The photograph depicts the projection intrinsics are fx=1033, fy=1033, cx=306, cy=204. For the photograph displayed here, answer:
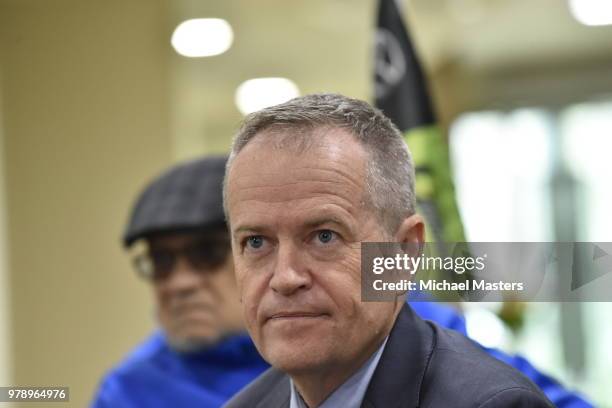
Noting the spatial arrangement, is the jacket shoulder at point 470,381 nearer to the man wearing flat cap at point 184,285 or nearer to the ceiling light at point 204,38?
the man wearing flat cap at point 184,285

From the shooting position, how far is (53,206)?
3553 millimetres

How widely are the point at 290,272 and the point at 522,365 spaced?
0.58m

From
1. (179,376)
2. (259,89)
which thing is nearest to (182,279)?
(179,376)

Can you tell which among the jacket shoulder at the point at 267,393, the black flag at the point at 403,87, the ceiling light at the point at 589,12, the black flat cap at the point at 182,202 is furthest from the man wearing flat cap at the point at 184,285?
the ceiling light at the point at 589,12

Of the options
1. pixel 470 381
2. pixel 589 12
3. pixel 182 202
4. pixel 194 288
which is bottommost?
pixel 470 381

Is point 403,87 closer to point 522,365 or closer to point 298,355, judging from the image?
point 522,365

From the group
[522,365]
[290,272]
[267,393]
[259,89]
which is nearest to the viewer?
[290,272]

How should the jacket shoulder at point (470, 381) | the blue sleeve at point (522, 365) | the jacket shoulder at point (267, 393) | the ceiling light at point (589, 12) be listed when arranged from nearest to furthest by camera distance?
the jacket shoulder at point (470, 381) → the jacket shoulder at point (267, 393) → the blue sleeve at point (522, 365) → the ceiling light at point (589, 12)

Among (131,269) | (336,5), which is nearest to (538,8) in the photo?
(336,5)

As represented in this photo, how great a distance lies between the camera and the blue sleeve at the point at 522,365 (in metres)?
1.20

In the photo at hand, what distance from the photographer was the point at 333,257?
0.87 m

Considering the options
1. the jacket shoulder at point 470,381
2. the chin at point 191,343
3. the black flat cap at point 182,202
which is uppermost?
the black flat cap at point 182,202

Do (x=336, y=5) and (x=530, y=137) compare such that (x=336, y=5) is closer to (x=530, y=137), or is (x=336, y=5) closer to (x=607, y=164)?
(x=607, y=164)

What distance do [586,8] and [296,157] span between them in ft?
14.3
